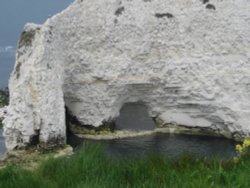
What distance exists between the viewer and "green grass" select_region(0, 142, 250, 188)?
997 cm

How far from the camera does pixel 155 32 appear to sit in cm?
2273

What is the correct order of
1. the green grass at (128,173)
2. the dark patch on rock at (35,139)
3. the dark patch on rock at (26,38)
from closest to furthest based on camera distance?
the green grass at (128,173), the dark patch on rock at (35,139), the dark patch on rock at (26,38)

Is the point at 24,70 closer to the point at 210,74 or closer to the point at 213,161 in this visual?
the point at 210,74

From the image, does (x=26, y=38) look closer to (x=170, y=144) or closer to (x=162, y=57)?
(x=162, y=57)

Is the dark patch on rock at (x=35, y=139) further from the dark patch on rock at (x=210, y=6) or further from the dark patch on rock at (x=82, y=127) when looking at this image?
the dark patch on rock at (x=210, y=6)

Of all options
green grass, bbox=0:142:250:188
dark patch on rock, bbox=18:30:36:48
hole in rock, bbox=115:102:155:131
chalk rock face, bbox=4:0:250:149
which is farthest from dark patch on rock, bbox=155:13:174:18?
green grass, bbox=0:142:250:188

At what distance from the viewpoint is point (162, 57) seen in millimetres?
22641

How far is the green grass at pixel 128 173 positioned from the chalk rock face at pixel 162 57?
10521 millimetres

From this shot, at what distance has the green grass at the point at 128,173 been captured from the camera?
9969 millimetres

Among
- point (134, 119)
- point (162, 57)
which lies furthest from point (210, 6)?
point (134, 119)

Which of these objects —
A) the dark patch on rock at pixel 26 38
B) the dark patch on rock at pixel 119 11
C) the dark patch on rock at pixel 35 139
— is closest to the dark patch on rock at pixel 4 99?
the dark patch on rock at pixel 26 38

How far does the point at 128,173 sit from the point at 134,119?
1541 centimetres

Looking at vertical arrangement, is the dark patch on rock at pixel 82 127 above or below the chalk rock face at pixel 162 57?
below

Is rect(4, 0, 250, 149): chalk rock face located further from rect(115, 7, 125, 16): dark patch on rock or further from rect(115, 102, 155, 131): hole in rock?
rect(115, 102, 155, 131): hole in rock
